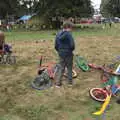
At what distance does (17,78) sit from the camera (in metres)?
11.8

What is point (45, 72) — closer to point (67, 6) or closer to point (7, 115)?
point (7, 115)

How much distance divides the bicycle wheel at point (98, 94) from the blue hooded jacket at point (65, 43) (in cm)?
139

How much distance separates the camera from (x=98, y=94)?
30.9 ft

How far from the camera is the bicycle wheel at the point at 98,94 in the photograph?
921 cm

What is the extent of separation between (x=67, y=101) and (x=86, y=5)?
151 feet

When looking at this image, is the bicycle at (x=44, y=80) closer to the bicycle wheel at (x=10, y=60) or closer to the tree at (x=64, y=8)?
the bicycle wheel at (x=10, y=60)

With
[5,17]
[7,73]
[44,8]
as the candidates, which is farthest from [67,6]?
[7,73]

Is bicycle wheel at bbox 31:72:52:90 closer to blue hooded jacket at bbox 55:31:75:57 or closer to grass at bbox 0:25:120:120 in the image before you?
grass at bbox 0:25:120:120

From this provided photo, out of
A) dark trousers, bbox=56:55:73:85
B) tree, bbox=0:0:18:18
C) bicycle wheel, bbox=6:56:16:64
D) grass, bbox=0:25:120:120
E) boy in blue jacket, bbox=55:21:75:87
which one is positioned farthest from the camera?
tree, bbox=0:0:18:18

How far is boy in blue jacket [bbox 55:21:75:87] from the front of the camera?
10156 mm

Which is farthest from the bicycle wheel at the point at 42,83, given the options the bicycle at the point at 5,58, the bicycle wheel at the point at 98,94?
the bicycle at the point at 5,58

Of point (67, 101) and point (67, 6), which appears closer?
point (67, 101)

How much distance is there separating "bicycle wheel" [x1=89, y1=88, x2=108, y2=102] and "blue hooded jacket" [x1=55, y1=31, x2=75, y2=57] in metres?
1.39

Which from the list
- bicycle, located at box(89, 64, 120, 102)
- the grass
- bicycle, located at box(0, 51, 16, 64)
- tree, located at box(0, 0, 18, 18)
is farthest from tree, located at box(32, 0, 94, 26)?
bicycle, located at box(89, 64, 120, 102)
